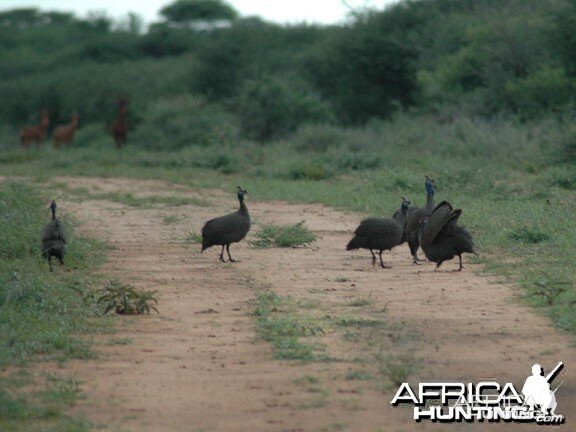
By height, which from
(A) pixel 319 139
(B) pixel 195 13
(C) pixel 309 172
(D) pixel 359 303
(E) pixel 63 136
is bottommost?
(E) pixel 63 136

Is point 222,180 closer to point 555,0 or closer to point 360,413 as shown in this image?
point 555,0

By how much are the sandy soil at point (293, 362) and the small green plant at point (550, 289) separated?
194 mm

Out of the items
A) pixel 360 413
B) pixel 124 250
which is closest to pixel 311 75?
pixel 124 250

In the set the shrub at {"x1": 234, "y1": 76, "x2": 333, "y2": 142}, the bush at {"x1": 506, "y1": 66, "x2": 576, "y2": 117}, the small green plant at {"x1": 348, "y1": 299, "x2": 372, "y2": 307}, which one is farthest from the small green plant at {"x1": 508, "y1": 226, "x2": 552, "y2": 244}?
the shrub at {"x1": 234, "y1": 76, "x2": 333, "y2": 142}

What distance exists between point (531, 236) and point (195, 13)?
52.2m

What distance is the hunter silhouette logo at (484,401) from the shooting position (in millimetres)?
5941

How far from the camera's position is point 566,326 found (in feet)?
26.3

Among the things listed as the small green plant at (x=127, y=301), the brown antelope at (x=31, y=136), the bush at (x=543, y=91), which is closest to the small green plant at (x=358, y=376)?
the small green plant at (x=127, y=301)

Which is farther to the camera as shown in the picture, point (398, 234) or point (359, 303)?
point (398, 234)

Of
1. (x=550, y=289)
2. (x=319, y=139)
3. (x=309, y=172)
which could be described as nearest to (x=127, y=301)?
(x=550, y=289)

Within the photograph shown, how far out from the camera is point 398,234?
11531 mm

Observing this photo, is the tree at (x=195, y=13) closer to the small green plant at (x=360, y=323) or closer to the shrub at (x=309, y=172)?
the shrub at (x=309, y=172)

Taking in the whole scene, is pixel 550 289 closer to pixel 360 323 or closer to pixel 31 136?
pixel 360 323

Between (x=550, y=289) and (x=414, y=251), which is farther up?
(x=550, y=289)
